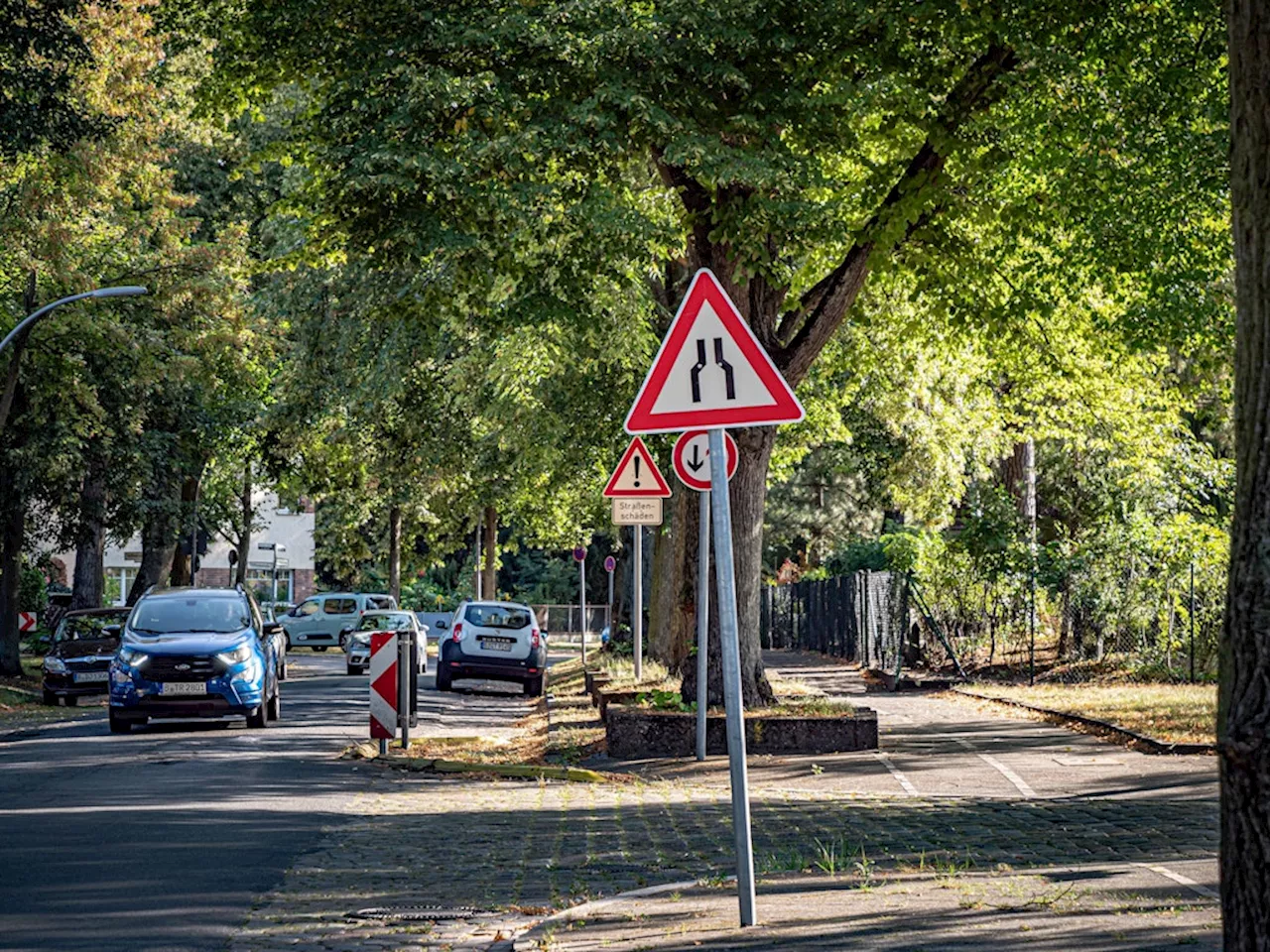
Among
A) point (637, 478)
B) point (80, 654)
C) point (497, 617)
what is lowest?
point (80, 654)

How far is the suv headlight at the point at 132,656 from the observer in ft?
70.8

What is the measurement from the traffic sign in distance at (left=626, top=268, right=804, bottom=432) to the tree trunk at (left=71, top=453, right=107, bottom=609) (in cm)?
3074

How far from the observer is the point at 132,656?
71.2ft

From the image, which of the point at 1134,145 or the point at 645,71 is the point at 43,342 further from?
the point at 1134,145

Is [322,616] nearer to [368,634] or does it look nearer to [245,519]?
[245,519]

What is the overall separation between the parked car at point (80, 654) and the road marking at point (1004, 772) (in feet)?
58.8

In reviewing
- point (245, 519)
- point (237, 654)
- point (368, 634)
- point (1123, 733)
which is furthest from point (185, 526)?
point (1123, 733)

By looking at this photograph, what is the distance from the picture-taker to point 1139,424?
28953 millimetres

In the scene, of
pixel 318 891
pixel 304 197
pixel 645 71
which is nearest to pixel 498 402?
pixel 304 197

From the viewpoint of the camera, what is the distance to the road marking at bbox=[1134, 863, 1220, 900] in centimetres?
878

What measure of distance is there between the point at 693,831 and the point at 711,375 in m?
4.56

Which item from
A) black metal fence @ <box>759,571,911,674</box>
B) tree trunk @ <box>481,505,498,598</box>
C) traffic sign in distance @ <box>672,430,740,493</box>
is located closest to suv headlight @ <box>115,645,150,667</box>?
traffic sign in distance @ <box>672,430,740,493</box>

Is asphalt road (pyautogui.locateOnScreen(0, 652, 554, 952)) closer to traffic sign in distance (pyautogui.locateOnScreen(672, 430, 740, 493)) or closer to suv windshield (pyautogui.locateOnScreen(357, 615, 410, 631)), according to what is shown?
traffic sign in distance (pyautogui.locateOnScreen(672, 430, 740, 493))

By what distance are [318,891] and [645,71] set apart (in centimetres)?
943
